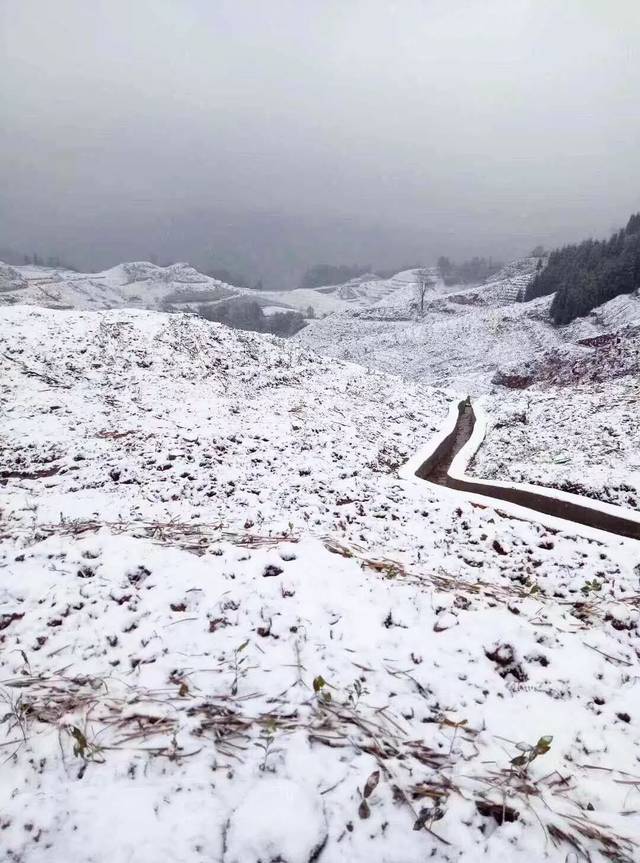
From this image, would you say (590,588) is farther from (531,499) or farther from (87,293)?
(87,293)

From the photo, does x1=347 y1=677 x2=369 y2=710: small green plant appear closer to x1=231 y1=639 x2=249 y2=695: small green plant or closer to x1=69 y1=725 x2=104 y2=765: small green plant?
x1=231 y1=639 x2=249 y2=695: small green plant

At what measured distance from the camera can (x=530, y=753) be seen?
3.48m

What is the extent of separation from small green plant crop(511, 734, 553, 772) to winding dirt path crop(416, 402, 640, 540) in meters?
9.26

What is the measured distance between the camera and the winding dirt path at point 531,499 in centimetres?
1122

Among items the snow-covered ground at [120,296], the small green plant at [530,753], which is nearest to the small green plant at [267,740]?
the small green plant at [530,753]

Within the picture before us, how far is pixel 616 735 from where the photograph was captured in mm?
3783

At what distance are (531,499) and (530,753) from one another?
11.1m

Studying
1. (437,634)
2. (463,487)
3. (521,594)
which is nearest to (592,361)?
(463,487)

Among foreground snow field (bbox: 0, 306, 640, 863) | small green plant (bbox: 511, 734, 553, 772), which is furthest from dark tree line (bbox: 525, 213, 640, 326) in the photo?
small green plant (bbox: 511, 734, 553, 772)

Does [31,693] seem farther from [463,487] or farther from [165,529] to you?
[463,487]

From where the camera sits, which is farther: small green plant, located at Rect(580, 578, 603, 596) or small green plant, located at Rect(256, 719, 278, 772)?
small green plant, located at Rect(580, 578, 603, 596)

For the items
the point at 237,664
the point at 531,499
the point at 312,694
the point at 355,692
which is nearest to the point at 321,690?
the point at 312,694

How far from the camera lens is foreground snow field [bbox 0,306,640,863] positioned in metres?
2.78

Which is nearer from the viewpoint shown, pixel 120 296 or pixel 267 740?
pixel 267 740
